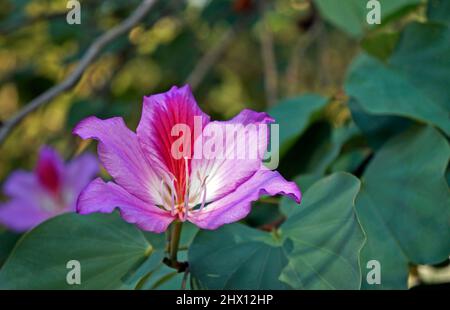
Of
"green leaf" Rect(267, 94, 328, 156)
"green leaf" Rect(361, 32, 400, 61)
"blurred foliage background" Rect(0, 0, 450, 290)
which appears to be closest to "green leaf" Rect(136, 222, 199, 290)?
"blurred foliage background" Rect(0, 0, 450, 290)

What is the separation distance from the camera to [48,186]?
128 centimetres

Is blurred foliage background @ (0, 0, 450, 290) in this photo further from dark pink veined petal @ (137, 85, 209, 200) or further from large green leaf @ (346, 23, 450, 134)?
dark pink veined petal @ (137, 85, 209, 200)

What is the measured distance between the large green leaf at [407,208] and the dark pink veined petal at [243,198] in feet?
0.55

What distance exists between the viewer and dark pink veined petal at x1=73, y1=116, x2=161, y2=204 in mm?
613

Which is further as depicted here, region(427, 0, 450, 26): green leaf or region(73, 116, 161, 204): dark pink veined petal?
region(427, 0, 450, 26): green leaf

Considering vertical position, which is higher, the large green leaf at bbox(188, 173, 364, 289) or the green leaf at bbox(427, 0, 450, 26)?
the green leaf at bbox(427, 0, 450, 26)

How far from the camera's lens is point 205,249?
0.69 meters

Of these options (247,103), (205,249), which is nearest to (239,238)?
(205,249)

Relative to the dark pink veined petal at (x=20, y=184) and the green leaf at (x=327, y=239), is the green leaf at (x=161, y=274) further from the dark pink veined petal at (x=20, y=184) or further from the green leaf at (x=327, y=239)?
the dark pink veined petal at (x=20, y=184)

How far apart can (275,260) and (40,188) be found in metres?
0.74

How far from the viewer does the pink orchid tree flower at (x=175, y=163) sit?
0.61 m

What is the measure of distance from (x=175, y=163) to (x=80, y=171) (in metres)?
0.70
